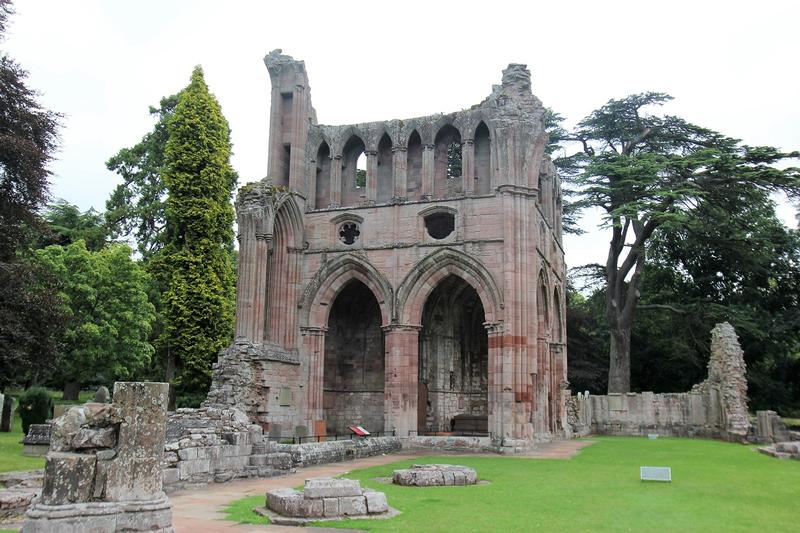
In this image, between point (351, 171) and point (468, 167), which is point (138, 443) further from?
point (351, 171)

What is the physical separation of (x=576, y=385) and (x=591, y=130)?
1402cm

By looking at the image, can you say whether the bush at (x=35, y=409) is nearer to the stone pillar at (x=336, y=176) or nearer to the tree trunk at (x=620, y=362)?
the stone pillar at (x=336, y=176)

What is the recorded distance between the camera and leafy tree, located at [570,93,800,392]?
102 ft

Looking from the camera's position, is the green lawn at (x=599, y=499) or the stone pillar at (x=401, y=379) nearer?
the green lawn at (x=599, y=499)

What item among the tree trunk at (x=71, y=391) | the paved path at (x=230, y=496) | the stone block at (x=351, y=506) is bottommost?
the paved path at (x=230, y=496)

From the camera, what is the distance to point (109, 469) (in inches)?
293

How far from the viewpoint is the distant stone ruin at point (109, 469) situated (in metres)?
7.12

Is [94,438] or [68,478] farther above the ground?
[94,438]

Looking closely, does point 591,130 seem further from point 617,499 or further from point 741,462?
point 617,499

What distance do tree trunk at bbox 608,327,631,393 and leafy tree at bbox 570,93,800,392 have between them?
48 mm

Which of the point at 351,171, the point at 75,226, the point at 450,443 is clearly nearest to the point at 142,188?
the point at 75,226

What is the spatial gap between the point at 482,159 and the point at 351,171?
496cm

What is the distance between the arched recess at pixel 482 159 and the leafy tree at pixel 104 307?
44.9 ft

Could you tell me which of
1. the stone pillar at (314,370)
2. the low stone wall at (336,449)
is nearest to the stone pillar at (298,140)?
the stone pillar at (314,370)
